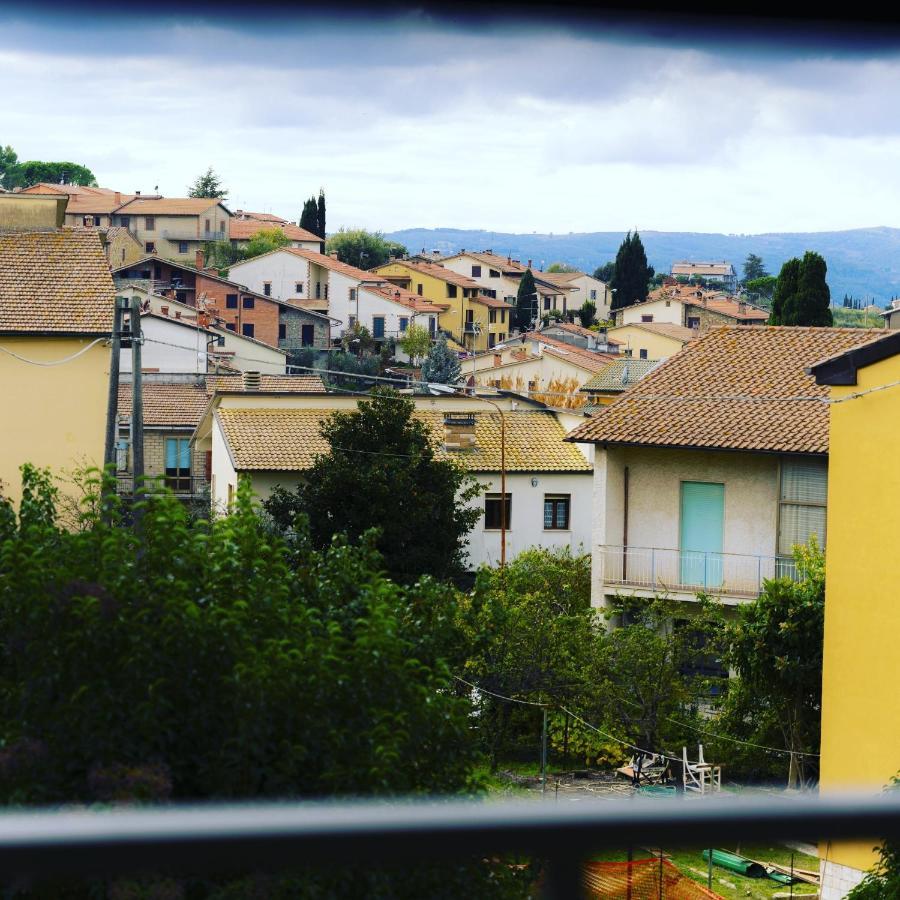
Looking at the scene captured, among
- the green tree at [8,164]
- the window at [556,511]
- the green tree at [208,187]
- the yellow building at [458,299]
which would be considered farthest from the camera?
the green tree at [208,187]

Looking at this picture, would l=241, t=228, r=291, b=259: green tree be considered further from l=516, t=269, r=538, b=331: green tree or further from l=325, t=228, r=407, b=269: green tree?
l=516, t=269, r=538, b=331: green tree

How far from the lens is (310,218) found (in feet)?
112

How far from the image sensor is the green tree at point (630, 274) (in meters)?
33.3

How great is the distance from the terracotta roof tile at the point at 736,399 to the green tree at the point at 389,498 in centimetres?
158

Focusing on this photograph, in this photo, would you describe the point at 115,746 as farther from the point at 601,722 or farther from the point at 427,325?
the point at 427,325

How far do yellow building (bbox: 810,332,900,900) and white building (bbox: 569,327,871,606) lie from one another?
98.1 inches

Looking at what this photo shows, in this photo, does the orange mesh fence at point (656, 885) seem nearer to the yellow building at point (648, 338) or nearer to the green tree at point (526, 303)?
the yellow building at point (648, 338)

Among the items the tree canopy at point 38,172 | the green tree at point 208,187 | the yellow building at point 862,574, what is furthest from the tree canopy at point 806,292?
the tree canopy at point 38,172

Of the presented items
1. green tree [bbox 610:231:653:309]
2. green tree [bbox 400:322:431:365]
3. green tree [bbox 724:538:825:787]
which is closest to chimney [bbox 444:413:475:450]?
green tree [bbox 724:538:825:787]

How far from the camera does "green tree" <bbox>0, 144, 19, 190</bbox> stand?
30.8 metres

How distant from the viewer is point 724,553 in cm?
884

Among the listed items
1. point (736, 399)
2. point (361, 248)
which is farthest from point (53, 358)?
point (361, 248)

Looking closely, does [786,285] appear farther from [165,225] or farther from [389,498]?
[165,225]

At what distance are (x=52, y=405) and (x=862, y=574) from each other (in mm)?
4877
